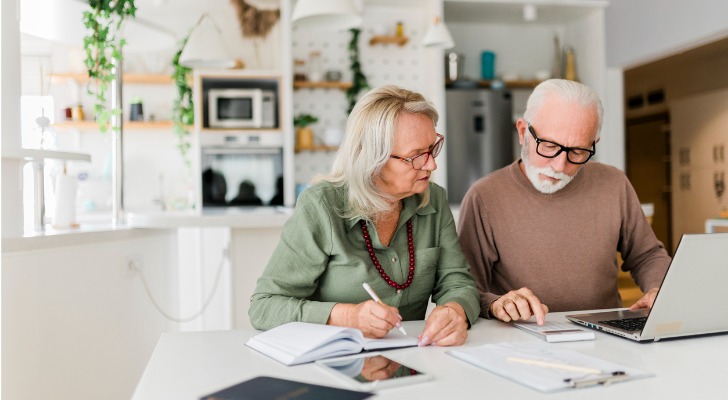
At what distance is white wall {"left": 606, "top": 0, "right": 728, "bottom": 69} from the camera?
185 inches

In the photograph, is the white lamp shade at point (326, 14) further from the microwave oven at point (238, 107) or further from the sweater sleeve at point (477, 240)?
the microwave oven at point (238, 107)

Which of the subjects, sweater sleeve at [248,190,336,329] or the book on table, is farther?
sweater sleeve at [248,190,336,329]

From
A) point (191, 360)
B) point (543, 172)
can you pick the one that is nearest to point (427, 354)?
point (191, 360)

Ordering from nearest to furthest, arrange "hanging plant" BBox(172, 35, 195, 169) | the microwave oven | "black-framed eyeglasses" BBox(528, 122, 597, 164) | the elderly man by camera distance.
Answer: "black-framed eyeglasses" BBox(528, 122, 597, 164)
the elderly man
the microwave oven
"hanging plant" BBox(172, 35, 195, 169)

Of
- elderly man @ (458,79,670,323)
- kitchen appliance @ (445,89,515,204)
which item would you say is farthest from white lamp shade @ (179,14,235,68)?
elderly man @ (458,79,670,323)

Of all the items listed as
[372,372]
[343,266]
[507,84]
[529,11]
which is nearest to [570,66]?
[507,84]

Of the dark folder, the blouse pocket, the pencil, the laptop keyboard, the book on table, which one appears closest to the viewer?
the dark folder

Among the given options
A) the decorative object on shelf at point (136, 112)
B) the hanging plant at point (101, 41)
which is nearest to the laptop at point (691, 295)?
the hanging plant at point (101, 41)

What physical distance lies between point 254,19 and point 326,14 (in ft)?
10.1

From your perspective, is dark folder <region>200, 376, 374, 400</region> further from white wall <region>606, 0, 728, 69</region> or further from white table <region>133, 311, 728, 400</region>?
white wall <region>606, 0, 728, 69</region>

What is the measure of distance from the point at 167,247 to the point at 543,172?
6.74 feet

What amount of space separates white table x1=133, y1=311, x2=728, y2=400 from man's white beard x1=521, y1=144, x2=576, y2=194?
590mm

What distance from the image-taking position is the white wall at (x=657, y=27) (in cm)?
469

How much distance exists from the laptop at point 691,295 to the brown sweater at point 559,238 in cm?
54
